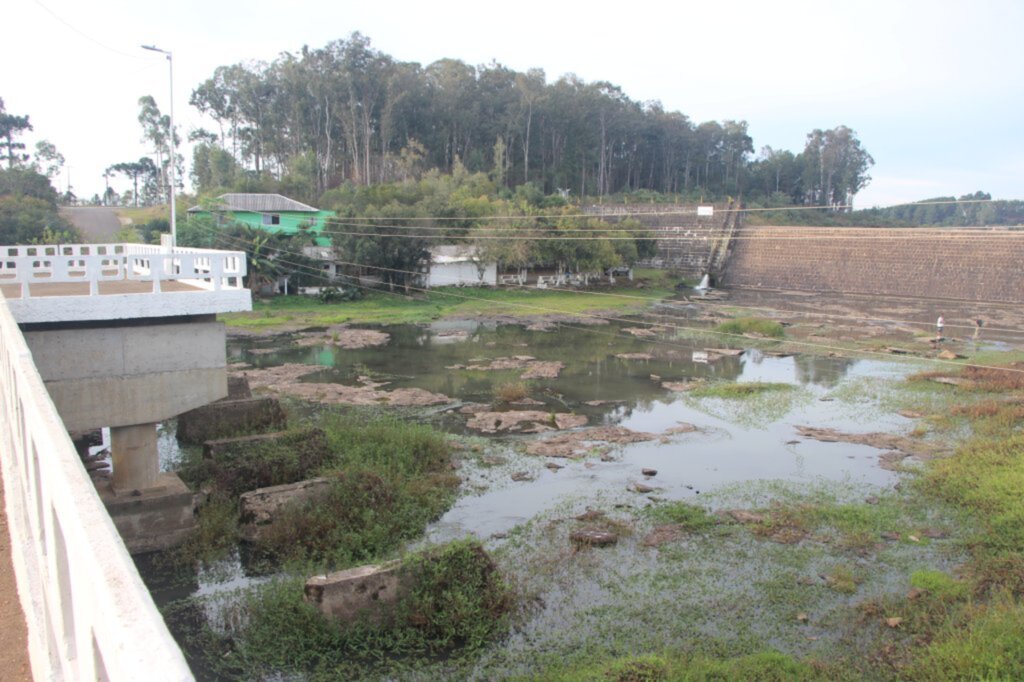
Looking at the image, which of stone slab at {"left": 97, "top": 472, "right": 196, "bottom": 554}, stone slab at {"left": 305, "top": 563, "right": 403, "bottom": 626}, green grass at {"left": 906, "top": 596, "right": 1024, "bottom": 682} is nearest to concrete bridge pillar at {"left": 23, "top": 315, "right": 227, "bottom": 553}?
stone slab at {"left": 97, "top": 472, "right": 196, "bottom": 554}

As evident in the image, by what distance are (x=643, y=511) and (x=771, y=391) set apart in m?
10.6

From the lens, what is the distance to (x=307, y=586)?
8453mm

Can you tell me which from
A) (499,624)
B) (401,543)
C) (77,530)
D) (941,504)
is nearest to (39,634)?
(77,530)

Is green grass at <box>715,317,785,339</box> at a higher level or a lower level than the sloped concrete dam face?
lower

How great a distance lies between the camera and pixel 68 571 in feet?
8.93

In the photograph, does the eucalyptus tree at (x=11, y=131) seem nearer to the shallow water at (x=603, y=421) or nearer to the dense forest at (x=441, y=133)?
the dense forest at (x=441, y=133)

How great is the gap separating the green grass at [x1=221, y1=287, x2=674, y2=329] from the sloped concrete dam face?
9.64 metres

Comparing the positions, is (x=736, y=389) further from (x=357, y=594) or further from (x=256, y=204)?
(x=256, y=204)

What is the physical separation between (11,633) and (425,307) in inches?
1295

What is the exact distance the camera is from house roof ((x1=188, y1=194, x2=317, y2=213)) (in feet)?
129

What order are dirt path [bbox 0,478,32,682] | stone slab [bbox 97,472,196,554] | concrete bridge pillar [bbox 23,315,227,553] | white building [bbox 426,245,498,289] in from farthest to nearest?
white building [bbox 426,245,498,289] → stone slab [bbox 97,472,196,554] → concrete bridge pillar [bbox 23,315,227,553] → dirt path [bbox 0,478,32,682]

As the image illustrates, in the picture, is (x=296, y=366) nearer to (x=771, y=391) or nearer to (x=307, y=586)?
(x=771, y=391)

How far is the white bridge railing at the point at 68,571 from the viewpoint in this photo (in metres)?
1.69

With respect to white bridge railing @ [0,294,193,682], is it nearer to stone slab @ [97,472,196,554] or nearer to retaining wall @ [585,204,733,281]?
stone slab @ [97,472,196,554]
